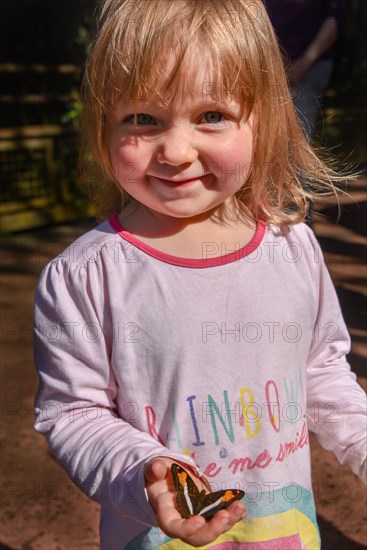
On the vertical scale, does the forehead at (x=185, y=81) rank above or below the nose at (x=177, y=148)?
above

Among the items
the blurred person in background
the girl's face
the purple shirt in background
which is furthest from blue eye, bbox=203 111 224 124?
the blurred person in background

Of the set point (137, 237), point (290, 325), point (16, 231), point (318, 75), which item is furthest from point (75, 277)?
point (16, 231)

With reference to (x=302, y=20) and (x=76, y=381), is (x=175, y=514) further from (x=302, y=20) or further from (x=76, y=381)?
(x=302, y=20)

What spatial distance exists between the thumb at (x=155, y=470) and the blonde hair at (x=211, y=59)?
1.76 feet

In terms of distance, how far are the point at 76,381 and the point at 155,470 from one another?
258 millimetres

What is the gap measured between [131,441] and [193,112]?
54cm

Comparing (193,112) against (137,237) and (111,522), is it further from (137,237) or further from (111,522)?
(111,522)

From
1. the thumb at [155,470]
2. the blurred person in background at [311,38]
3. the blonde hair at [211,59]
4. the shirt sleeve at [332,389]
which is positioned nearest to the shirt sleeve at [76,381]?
the thumb at [155,470]

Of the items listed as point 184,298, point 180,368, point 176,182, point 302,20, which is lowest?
point 180,368

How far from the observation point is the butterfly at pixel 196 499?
3.65 feet

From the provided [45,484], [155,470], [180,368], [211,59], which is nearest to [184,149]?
[211,59]

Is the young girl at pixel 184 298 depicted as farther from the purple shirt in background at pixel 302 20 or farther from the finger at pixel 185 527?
the purple shirt in background at pixel 302 20

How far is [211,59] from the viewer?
1281mm

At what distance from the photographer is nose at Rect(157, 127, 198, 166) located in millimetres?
1272
